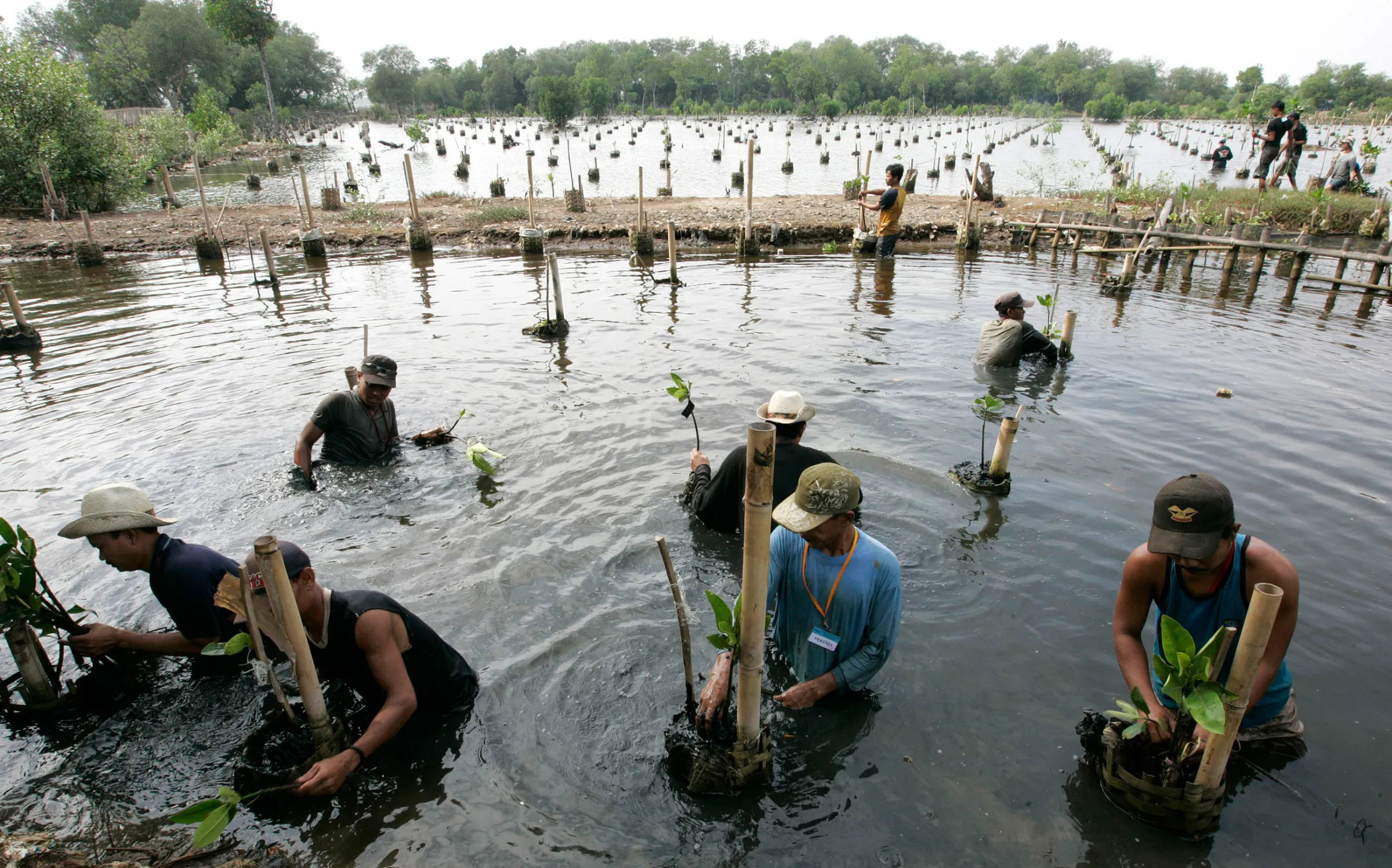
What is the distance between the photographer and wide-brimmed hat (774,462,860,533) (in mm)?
3240

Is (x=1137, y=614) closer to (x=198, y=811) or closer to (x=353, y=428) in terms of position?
(x=198, y=811)

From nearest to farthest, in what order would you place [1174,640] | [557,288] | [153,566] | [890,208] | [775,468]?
1. [1174,640]
2. [153,566]
3. [775,468]
4. [557,288]
5. [890,208]

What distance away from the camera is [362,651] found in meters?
3.51

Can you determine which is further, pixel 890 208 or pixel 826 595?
pixel 890 208

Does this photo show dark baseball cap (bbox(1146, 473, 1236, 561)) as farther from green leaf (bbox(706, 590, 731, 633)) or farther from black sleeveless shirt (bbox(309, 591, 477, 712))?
black sleeveless shirt (bbox(309, 591, 477, 712))

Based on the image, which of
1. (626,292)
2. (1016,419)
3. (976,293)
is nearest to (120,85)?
(626,292)

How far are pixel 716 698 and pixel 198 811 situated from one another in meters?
2.16

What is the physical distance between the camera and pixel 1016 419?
6582 mm

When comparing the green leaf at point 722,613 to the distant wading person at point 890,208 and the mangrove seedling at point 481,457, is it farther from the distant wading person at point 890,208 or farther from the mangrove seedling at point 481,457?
the distant wading person at point 890,208

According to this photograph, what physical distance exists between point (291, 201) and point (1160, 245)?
33.4 meters

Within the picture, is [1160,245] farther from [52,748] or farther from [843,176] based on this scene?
[843,176]

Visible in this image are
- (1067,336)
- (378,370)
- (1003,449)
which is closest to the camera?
(378,370)

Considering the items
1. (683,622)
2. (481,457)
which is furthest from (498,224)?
(683,622)

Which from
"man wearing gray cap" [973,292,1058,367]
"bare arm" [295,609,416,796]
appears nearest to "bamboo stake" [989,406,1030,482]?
"man wearing gray cap" [973,292,1058,367]
